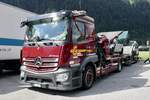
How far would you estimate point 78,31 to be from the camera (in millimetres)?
9516

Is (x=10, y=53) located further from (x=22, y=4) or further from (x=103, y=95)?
(x=22, y=4)

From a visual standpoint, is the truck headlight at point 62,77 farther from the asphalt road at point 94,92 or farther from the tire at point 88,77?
the tire at point 88,77

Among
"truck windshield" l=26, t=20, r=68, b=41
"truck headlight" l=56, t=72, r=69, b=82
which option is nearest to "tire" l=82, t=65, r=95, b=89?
"truck headlight" l=56, t=72, r=69, b=82

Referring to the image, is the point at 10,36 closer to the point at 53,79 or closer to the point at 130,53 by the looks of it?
the point at 53,79

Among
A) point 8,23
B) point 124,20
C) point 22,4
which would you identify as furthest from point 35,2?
point 8,23

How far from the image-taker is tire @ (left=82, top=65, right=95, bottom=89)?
9680 millimetres

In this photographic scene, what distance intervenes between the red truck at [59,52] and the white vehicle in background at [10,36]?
2.60m

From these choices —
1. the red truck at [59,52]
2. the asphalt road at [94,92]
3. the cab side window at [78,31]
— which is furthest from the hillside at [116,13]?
the cab side window at [78,31]

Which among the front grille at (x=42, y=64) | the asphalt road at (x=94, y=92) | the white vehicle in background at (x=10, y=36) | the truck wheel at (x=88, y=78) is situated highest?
the white vehicle in background at (x=10, y=36)

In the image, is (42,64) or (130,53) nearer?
(42,64)

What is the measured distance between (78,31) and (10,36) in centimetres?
442

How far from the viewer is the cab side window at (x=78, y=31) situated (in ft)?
30.4

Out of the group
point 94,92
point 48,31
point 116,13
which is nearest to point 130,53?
point 94,92

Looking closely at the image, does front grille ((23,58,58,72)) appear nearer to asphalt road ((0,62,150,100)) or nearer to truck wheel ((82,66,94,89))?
asphalt road ((0,62,150,100))
